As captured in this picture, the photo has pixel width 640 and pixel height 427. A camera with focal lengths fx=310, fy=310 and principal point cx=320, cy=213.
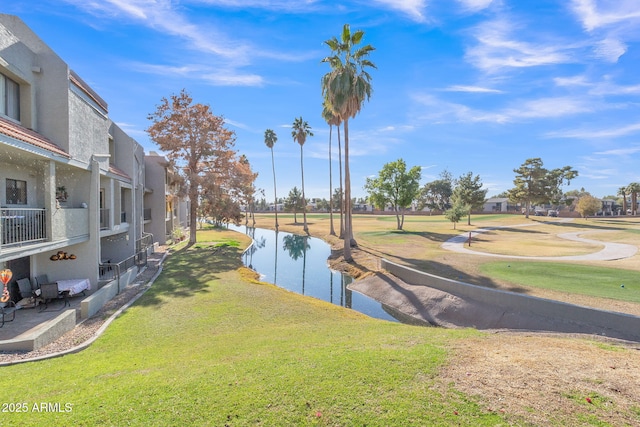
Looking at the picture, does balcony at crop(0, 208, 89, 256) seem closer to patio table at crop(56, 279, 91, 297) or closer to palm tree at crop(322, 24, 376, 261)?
patio table at crop(56, 279, 91, 297)

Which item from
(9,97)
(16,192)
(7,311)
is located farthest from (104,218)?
(9,97)

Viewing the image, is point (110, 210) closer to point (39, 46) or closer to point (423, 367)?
point (39, 46)

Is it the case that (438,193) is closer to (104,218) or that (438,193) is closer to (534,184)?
(534,184)

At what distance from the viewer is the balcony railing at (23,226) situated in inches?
396

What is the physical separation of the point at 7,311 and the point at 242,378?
11.3 metres

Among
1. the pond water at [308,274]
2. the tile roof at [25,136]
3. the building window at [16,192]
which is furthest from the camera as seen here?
the pond water at [308,274]

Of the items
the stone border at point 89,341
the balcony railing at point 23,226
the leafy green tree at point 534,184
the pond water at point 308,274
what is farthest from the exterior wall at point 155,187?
the leafy green tree at point 534,184

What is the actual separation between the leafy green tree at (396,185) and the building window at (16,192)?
42173 mm

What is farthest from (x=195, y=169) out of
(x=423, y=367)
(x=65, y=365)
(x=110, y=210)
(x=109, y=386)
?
(x=423, y=367)

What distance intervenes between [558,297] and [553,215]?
3377 inches

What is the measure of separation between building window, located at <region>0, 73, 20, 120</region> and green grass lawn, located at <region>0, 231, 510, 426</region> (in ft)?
29.8

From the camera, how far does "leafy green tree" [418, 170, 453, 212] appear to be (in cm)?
9962

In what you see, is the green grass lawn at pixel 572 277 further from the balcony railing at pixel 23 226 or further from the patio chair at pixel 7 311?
the patio chair at pixel 7 311

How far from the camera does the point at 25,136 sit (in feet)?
34.5
